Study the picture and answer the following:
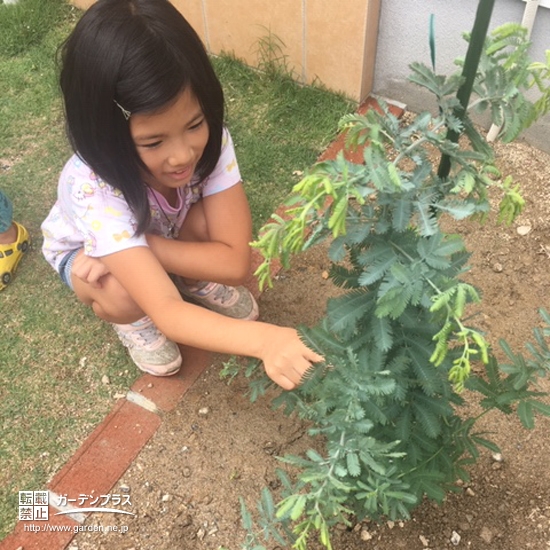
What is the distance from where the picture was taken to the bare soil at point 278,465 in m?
1.82

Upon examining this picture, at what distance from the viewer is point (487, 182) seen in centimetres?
106

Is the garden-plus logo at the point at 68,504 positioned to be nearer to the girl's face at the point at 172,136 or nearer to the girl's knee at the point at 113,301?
the girl's knee at the point at 113,301

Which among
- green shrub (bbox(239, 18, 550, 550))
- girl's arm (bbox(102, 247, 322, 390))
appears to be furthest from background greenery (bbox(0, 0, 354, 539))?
green shrub (bbox(239, 18, 550, 550))

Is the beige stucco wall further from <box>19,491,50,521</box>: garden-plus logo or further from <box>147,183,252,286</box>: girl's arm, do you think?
<box>19,491,50,521</box>: garden-plus logo

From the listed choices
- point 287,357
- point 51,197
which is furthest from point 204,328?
point 51,197

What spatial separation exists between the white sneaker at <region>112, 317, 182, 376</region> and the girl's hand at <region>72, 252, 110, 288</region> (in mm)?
281

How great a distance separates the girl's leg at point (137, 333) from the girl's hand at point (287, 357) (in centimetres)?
76

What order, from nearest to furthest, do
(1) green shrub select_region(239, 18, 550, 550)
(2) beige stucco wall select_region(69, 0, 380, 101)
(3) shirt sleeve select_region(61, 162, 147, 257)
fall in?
(1) green shrub select_region(239, 18, 550, 550) → (3) shirt sleeve select_region(61, 162, 147, 257) → (2) beige stucco wall select_region(69, 0, 380, 101)

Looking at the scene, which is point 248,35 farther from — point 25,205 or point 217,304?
point 217,304

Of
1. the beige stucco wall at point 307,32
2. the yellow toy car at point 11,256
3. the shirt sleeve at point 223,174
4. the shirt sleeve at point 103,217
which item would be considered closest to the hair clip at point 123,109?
the shirt sleeve at point 103,217

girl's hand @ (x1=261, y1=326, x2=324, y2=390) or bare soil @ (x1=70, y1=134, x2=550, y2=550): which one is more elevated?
girl's hand @ (x1=261, y1=326, x2=324, y2=390)

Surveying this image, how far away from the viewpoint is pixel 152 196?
6.37ft

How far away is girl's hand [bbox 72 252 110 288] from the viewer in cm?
195

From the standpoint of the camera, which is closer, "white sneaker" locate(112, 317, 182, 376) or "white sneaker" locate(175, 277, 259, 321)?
"white sneaker" locate(112, 317, 182, 376)
